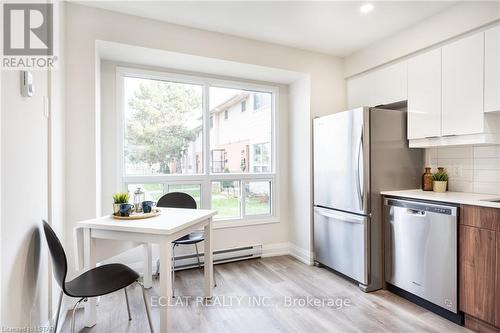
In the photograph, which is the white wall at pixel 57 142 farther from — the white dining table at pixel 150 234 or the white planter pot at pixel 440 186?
the white planter pot at pixel 440 186

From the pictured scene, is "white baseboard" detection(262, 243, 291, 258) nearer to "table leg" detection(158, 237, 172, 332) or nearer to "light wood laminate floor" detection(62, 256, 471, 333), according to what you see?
"light wood laminate floor" detection(62, 256, 471, 333)

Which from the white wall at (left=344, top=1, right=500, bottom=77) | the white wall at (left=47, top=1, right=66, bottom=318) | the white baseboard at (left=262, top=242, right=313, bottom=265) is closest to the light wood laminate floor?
the white baseboard at (left=262, top=242, right=313, bottom=265)

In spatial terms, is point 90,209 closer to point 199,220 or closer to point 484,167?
point 199,220

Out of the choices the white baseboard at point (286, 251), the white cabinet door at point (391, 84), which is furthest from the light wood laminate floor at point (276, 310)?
the white cabinet door at point (391, 84)

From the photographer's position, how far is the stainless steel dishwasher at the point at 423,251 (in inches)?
82.5

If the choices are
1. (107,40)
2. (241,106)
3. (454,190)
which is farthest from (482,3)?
(107,40)

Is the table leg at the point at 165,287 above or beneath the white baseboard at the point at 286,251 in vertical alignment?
above

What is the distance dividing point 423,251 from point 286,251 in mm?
1810

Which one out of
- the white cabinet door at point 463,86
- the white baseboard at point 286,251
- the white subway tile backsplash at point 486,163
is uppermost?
the white cabinet door at point 463,86

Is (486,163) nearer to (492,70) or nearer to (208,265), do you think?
(492,70)

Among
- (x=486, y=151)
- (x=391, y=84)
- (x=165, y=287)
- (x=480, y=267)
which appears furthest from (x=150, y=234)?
(x=486, y=151)

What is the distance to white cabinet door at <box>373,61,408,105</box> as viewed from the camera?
9.30 feet

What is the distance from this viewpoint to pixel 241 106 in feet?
12.1

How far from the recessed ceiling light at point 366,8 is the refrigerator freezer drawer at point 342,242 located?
1.97 metres
